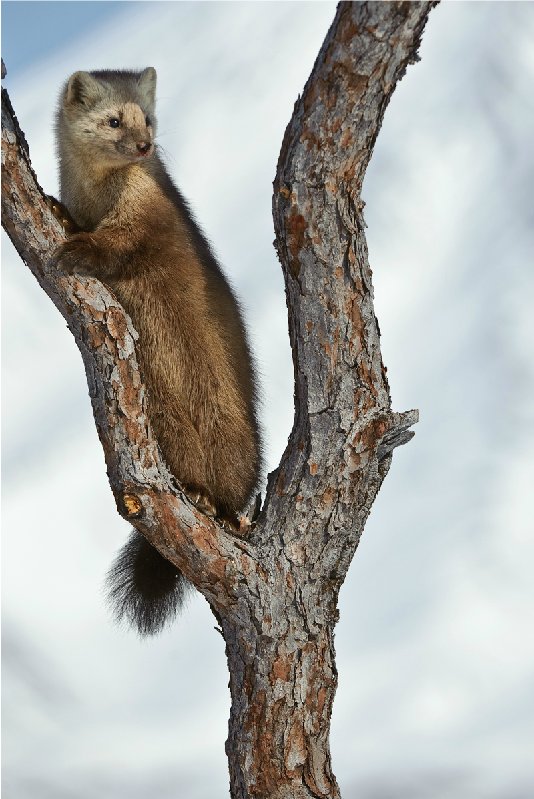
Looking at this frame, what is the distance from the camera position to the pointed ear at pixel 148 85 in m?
4.23

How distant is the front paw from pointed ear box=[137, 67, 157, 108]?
0.91m

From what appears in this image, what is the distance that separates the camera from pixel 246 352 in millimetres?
4328

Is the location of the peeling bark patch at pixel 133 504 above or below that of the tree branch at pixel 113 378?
below

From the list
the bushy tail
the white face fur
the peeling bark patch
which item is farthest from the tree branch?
the bushy tail

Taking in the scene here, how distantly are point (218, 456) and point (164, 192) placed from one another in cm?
116

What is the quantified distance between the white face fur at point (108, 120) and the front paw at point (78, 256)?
531 mm

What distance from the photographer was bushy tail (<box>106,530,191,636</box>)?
4.34 metres

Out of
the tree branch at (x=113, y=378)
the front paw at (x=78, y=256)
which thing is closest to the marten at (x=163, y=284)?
the front paw at (x=78, y=256)

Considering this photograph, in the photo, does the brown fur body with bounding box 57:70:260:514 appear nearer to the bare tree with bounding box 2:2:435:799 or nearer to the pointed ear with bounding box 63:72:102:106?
the pointed ear with bounding box 63:72:102:106

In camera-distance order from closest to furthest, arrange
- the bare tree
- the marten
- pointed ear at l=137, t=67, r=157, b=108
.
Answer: the bare tree < the marten < pointed ear at l=137, t=67, r=157, b=108

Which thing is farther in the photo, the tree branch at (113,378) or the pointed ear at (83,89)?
the pointed ear at (83,89)

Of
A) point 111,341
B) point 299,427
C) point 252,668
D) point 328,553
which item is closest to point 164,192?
point 111,341

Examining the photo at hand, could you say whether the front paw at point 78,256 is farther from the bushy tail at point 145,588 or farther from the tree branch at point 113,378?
the bushy tail at point 145,588

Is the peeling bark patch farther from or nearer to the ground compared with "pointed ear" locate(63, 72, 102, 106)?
nearer to the ground
